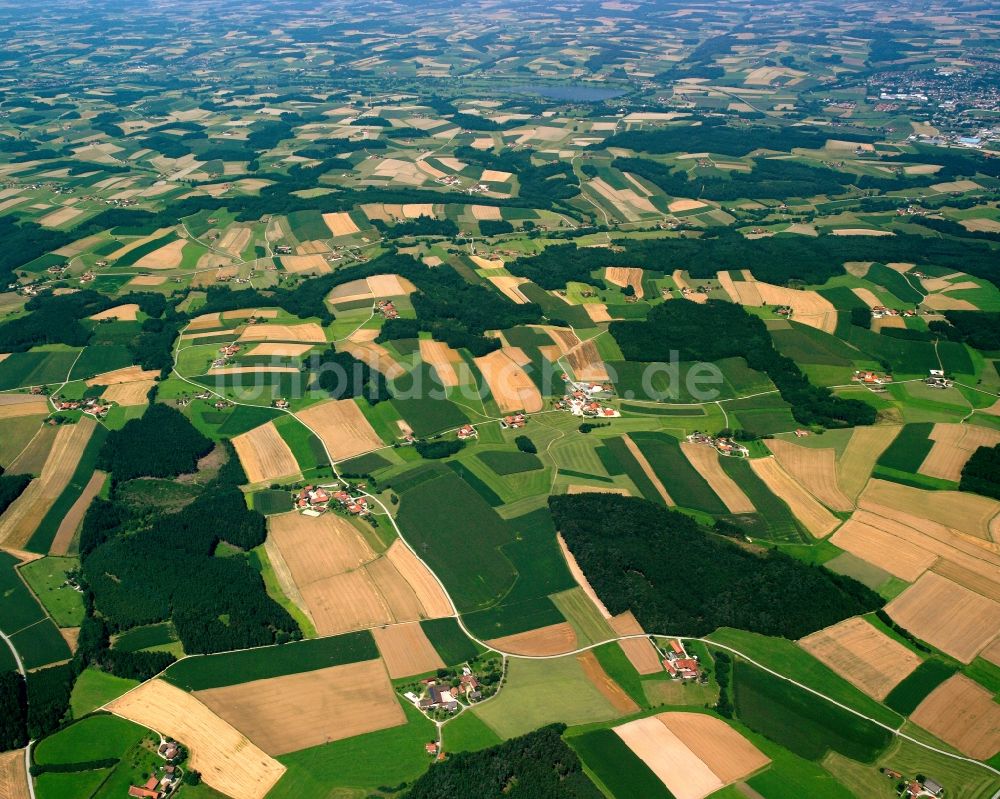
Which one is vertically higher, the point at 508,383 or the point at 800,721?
the point at 800,721

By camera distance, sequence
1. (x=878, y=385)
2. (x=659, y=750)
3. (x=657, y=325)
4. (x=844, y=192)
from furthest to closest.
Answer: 1. (x=844, y=192)
2. (x=657, y=325)
3. (x=878, y=385)
4. (x=659, y=750)

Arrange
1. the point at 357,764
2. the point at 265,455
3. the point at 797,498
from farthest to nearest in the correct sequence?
the point at 265,455
the point at 797,498
the point at 357,764

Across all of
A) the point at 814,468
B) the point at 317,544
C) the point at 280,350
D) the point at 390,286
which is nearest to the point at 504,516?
the point at 317,544

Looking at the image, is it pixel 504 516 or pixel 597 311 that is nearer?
pixel 504 516

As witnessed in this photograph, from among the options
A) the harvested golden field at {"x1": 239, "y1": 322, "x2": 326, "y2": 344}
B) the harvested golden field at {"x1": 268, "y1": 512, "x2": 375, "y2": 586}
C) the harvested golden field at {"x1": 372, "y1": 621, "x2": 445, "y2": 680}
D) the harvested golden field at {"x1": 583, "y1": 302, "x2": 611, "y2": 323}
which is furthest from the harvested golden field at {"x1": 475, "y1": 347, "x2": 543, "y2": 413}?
the harvested golden field at {"x1": 372, "y1": 621, "x2": 445, "y2": 680}

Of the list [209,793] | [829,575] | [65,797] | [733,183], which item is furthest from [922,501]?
[733,183]

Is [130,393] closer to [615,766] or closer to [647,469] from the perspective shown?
[647,469]

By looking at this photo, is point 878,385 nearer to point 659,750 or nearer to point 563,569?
point 563,569
